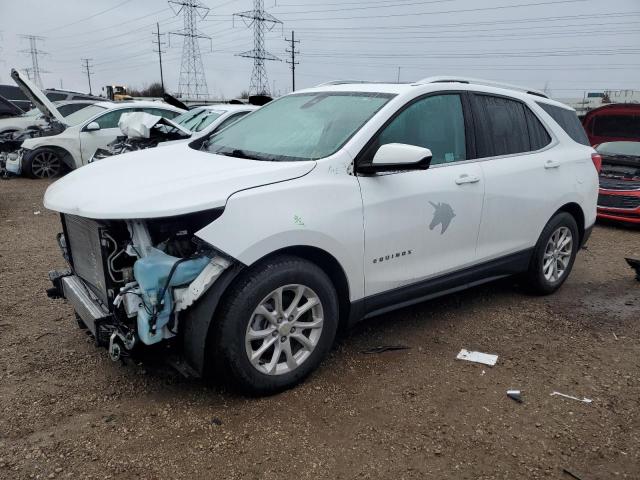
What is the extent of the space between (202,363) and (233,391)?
40cm

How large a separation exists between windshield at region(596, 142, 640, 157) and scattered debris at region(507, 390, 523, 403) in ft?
26.7

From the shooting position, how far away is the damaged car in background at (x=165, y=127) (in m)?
5.82

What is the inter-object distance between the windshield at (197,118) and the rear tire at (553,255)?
6580mm

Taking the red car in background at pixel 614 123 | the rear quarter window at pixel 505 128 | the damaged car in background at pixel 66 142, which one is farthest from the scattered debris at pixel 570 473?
the damaged car in background at pixel 66 142

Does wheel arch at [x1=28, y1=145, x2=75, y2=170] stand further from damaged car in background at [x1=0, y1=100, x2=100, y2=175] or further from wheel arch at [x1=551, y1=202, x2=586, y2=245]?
wheel arch at [x1=551, y1=202, x2=586, y2=245]

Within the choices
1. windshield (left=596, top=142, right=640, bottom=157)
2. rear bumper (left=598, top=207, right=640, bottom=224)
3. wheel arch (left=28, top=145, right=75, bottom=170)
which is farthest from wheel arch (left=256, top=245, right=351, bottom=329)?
wheel arch (left=28, top=145, right=75, bottom=170)

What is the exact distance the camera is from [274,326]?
298 centimetres

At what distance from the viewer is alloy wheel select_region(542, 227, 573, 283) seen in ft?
15.8

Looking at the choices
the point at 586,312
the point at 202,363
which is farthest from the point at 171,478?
the point at 586,312

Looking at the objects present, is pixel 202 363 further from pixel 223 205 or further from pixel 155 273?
pixel 223 205

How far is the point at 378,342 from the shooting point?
12.8 feet

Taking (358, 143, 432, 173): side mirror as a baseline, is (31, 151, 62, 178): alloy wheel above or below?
below

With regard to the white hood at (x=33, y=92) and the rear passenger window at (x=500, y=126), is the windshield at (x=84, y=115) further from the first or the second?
the rear passenger window at (x=500, y=126)

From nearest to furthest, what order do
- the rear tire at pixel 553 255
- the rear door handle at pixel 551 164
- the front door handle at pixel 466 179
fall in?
the front door handle at pixel 466 179 < the rear door handle at pixel 551 164 < the rear tire at pixel 553 255
